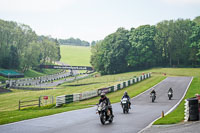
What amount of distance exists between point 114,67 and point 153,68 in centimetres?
1481

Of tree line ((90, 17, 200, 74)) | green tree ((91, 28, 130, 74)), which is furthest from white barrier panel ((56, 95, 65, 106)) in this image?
tree line ((90, 17, 200, 74))

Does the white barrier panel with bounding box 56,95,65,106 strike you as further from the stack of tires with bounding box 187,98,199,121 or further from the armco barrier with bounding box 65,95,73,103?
the stack of tires with bounding box 187,98,199,121

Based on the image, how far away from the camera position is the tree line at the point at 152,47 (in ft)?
314

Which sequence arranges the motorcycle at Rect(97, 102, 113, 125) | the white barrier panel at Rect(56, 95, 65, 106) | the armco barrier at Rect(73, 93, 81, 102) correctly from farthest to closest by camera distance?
the armco barrier at Rect(73, 93, 81, 102) < the white barrier panel at Rect(56, 95, 65, 106) < the motorcycle at Rect(97, 102, 113, 125)

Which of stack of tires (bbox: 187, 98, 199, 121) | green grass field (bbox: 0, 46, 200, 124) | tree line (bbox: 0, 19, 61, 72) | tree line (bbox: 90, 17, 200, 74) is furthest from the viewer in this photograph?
tree line (bbox: 0, 19, 61, 72)

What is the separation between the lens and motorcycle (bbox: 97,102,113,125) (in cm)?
1557

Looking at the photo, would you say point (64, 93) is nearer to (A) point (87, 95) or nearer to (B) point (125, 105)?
(A) point (87, 95)

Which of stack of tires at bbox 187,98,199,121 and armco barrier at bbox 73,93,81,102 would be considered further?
armco barrier at bbox 73,93,81,102

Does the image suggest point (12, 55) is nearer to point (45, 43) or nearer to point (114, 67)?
point (45, 43)

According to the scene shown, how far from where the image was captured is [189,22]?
99.5 metres

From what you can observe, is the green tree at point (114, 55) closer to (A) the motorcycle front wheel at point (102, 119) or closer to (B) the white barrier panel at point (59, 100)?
(B) the white barrier panel at point (59, 100)

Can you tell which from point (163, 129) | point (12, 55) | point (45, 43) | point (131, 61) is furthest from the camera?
point (45, 43)

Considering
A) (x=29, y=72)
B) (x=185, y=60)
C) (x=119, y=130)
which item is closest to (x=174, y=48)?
(x=185, y=60)

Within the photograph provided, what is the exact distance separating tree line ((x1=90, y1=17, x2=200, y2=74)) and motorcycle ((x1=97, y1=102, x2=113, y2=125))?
79.4 metres
